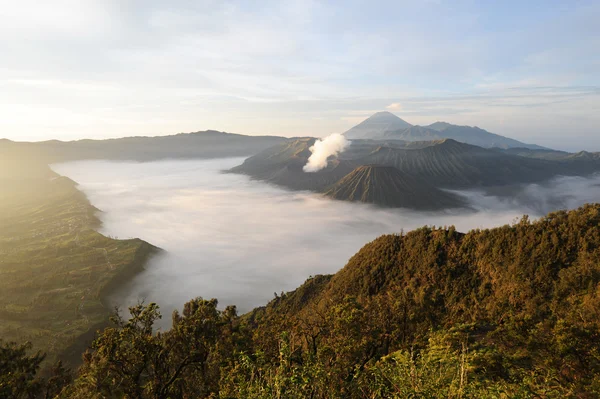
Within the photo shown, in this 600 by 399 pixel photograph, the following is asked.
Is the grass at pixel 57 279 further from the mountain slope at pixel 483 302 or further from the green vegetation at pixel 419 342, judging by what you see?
the green vegetation at pixel 419 342

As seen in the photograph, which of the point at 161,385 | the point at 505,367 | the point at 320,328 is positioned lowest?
the point at 161,385

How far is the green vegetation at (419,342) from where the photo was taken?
41.5ft

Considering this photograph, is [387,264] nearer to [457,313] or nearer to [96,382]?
[457,313]

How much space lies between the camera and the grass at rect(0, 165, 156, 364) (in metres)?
82.2

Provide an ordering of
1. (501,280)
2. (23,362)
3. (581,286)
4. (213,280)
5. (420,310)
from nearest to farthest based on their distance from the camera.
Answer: (23,362) → (420,310) → (581,286) → (501,280) → (213,280)

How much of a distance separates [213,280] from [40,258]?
251 ft

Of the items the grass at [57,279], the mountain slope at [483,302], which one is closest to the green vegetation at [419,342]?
the mountain slope at [483,302]

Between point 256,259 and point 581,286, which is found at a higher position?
point 581,286

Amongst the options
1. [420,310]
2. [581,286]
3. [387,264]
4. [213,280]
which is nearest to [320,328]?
[420,310]

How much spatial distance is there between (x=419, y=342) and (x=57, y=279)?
136273 mm

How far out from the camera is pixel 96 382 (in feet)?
50.3

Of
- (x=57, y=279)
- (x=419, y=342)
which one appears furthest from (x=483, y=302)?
(x=57, y=279)

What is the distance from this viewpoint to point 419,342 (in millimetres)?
23344

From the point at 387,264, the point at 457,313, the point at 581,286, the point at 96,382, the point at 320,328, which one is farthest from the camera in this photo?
the point at 387,264
